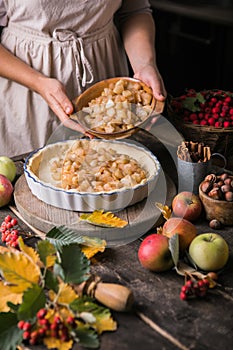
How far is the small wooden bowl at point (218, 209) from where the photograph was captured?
1.50 meters

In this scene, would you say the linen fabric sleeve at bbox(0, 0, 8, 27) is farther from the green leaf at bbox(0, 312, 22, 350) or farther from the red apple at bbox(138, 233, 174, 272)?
the green leaf at bbox(0, 312, 22, 350)

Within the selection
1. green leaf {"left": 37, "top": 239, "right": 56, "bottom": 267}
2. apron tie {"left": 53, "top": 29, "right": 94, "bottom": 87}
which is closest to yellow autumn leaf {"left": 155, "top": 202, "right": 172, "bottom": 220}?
green leaf {"left": 37, "top": 239, "right": 56, "bottom": 267}

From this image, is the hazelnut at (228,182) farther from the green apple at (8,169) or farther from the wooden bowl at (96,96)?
the green apple at (8,169)

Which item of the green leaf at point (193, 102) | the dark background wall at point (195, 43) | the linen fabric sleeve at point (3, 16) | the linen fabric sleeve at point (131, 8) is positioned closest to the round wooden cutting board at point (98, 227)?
the green leaf at point (193, 102)

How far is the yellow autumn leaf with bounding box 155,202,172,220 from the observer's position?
1508 millimetres

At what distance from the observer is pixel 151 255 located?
4.37 ft

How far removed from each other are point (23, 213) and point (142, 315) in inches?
19.6

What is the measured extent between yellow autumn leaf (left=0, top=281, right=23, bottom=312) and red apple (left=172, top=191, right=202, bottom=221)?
1.66 feet

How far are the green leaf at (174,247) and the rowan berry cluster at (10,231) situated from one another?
1.24ft

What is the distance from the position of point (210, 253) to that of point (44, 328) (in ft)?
1.39

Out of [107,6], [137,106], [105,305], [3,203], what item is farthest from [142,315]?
[107,6]

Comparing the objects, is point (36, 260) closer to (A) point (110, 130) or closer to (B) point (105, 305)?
(B) point (105, 305)

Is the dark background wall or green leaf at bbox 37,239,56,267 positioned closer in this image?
green leaf at bbox 37,239,56,267

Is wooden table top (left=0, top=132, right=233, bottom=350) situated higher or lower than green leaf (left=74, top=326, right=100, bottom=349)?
lower
